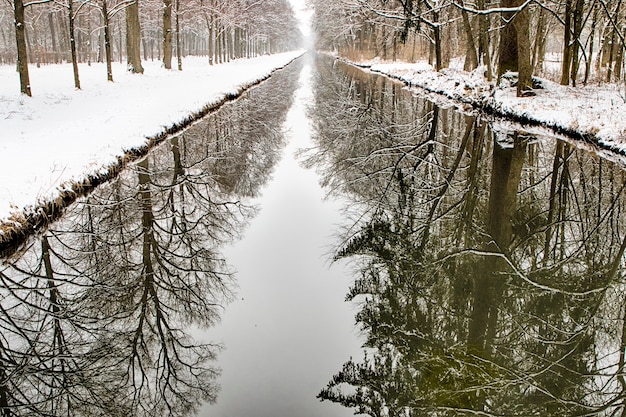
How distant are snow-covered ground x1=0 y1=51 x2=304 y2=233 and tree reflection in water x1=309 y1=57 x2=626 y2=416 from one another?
16.4 feet

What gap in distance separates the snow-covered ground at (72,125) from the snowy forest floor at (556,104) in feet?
36.9

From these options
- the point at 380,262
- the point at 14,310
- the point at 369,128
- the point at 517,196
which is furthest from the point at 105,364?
the point at 369,128

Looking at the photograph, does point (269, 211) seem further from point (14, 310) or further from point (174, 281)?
point (14, 310)

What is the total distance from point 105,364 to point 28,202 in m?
4.43

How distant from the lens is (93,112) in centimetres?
1579

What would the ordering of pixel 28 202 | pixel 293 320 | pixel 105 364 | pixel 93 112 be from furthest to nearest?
pixel 93 112
pixel 28 202
pixel 293 320
pixel 105 364

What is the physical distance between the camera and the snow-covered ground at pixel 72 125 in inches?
327

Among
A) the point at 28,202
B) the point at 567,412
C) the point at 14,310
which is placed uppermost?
the point at 28,202

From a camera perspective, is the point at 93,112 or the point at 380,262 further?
the point at 93,112

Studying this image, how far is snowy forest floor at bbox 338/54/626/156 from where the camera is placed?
41.7 ft

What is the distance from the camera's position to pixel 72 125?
13.3 metres

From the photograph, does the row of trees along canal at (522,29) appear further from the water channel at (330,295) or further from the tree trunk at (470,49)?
the water channel at (330,295)

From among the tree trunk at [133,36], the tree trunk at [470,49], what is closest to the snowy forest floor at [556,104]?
the tree trunk at [470,49]

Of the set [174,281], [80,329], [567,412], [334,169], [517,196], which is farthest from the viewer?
[334,169]
